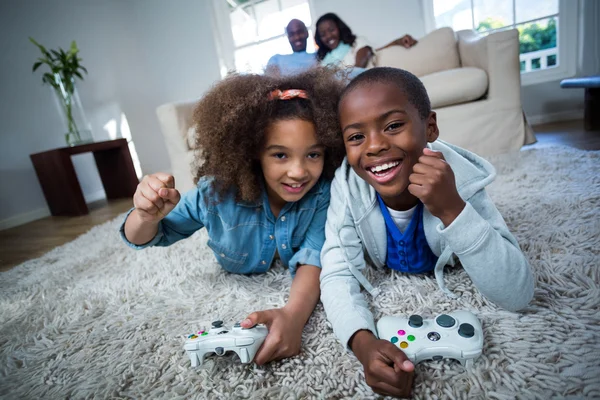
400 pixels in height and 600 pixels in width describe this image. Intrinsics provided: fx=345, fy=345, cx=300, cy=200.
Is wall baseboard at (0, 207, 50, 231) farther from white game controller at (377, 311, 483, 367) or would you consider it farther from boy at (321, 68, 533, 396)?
white game controller at (377, 311, 483, 367)

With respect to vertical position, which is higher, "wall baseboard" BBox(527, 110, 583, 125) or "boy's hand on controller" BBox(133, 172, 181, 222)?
"boy's hand on controller" BBox(133, 172, 181, 222)

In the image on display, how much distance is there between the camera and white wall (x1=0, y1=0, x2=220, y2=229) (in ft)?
7.20

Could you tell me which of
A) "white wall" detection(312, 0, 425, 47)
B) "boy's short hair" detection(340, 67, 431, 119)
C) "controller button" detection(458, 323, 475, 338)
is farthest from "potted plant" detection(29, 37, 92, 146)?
"controller button" detection(458, 323, 475, 338)

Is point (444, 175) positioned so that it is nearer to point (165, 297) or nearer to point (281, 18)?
point (165, 297)

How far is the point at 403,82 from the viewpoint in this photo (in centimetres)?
59

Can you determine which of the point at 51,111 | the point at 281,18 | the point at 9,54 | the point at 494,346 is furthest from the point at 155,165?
the point at 494,346

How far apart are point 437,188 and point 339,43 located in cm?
215

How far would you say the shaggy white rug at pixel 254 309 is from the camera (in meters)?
0.47

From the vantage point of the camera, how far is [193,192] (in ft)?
2.68

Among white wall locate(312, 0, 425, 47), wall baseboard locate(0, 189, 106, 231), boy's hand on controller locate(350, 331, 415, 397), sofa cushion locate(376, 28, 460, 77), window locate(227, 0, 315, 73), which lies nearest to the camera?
boy's hand on controller locate(350, 331, 415, 397)

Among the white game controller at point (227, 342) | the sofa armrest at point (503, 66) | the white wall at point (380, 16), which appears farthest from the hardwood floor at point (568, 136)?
the white game controller at point (227, 342)

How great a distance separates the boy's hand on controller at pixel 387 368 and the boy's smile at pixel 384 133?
0.85ft

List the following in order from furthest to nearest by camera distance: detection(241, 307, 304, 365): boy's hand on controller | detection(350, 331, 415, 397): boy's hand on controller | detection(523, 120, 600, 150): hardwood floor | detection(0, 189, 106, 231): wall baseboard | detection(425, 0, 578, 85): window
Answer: detection(425, 0, 578, 85): window
detection(0, 189, 106, 231): wall baseboard
detection(523, 120, 600, 150): hardwood floor
detection(241, 307, 304, 365): boy's hand on controller
detection(350, 331, 415, 397): boy's hand on controller

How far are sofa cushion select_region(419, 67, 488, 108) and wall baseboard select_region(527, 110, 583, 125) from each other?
1213 millimetres
